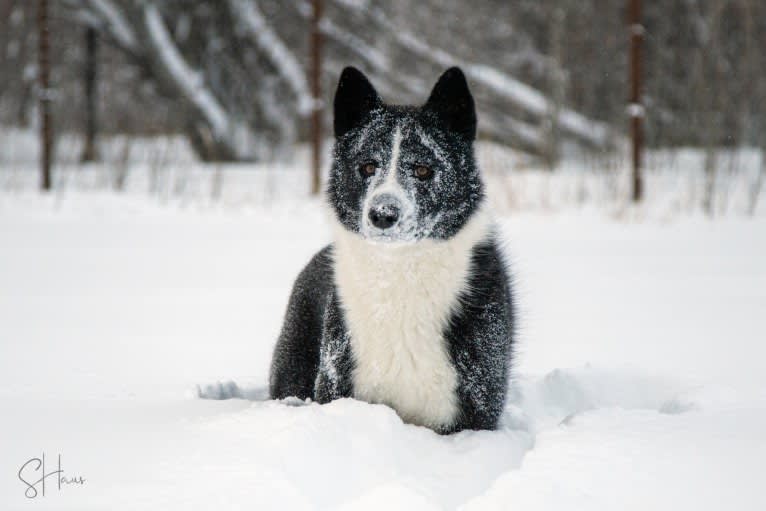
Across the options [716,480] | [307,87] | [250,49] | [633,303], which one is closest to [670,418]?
[716,480]

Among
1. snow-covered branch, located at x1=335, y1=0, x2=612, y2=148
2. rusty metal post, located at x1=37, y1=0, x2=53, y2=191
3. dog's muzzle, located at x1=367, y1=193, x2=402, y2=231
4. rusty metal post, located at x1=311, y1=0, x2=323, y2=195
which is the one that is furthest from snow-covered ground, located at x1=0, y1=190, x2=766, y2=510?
snow-covered branch, located at x1=335, y1=0, x2=612, y2=148

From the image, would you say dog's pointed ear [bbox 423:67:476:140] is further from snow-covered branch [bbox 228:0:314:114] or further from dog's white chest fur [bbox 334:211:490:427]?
snow-covered branch [bbox 228:0:314:114]

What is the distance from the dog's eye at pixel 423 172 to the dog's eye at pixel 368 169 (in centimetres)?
16

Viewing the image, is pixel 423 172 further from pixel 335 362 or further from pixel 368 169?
pixel 335 362

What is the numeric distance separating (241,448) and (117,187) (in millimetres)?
9381

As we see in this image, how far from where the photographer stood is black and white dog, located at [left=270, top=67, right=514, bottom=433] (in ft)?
8.89

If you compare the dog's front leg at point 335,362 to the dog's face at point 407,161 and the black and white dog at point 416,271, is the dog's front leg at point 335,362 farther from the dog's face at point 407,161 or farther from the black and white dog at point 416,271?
the dog's face at point 407,161

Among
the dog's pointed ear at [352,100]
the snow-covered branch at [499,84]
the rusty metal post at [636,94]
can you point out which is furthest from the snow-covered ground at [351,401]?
the snow-covered branch at [499,84]

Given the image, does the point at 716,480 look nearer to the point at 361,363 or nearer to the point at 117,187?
the point at 361,363

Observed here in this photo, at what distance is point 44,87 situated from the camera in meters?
10.4

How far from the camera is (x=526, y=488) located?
2260mm

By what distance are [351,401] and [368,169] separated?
87 centimetres

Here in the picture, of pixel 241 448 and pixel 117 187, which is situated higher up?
pixel 117 187

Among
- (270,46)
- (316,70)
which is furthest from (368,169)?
(270,46)
